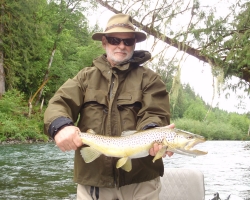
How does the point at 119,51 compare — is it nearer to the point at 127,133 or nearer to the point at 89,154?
the point at 127,133

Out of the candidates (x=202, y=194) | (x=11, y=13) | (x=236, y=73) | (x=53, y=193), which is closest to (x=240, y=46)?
(x=236, y=73)

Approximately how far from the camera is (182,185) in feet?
14.3

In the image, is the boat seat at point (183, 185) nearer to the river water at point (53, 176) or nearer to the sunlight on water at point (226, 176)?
the river water at point (53, 176)

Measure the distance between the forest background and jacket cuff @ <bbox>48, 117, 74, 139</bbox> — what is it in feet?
9.21

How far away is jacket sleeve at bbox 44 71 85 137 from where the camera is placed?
2.48 metres

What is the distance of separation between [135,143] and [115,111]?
278mm

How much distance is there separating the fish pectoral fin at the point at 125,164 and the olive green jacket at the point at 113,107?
0.44 feet

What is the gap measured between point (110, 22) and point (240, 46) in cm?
291

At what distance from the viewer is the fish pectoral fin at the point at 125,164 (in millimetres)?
2521

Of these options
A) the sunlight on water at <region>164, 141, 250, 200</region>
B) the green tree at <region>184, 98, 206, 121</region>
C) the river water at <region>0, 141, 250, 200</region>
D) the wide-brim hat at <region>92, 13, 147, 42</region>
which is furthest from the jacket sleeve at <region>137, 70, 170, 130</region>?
the green tree at <region>184, 98, 206, 121</region>

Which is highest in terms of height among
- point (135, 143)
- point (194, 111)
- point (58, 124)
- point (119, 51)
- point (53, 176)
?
point (119, 51)

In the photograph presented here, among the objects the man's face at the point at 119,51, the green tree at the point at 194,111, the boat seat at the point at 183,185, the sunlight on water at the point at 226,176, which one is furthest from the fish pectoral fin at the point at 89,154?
the green tree at the point at 194,111

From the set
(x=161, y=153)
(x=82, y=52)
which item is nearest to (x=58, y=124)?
(x=161, y=153)

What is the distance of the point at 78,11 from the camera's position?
32969mm
